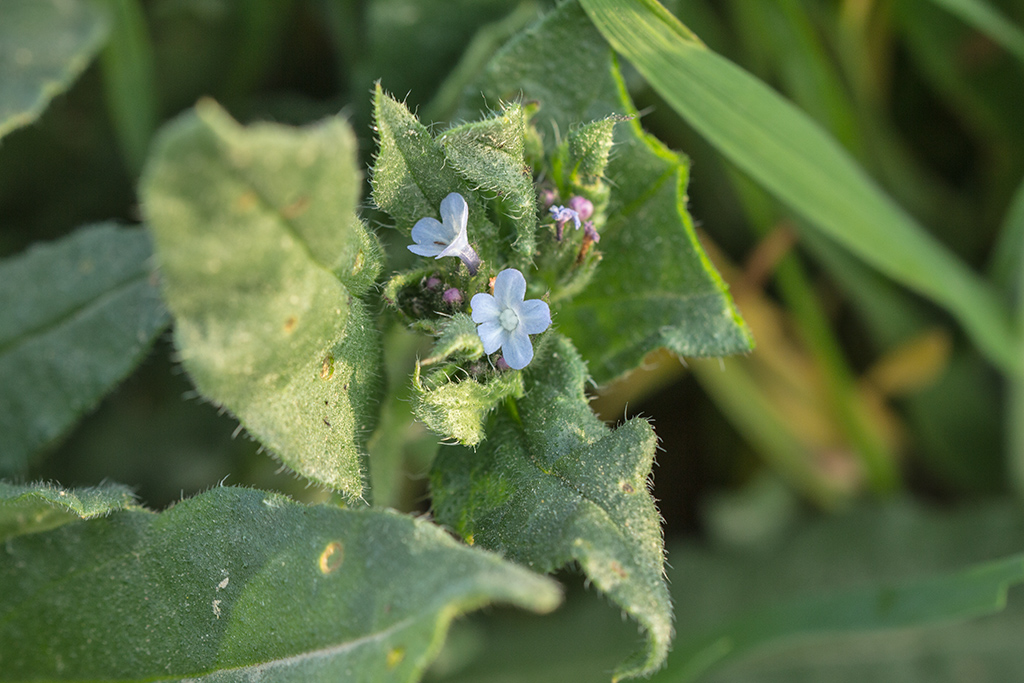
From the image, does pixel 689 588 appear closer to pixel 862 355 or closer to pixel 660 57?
pixel 862 355

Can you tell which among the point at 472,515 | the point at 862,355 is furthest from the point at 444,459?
the point at 862,355

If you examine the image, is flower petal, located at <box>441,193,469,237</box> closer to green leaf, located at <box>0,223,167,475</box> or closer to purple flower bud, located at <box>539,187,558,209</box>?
purple flower bud, located at <box>539,187,558,209</box>

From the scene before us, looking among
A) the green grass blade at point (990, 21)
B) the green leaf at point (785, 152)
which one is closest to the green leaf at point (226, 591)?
the green leaf at point (785, 152)

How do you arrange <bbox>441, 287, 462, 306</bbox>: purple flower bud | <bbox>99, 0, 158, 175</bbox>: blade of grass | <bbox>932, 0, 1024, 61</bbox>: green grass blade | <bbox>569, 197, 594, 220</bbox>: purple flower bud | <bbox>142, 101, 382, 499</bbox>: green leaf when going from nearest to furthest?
<bbox>142, 101, 382, 499</bbox>: green leaf
<bbox>441, 287, 462, 306</bbox>: purple flower bud
<bbox>569, 197, 594, 220</bbox>: purple flower bud
<bbox>932, 0, 1024, 61</bbox>: green grass blade
<bbox>99, 0, 158, 175</bbox>: blade of grass

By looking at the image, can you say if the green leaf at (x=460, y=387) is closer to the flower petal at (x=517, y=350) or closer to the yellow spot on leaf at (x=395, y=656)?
the flower petal at (x=517, y=350)

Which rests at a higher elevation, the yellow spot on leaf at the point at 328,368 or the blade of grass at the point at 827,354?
the yellow spot on leaf at the point at 328,368

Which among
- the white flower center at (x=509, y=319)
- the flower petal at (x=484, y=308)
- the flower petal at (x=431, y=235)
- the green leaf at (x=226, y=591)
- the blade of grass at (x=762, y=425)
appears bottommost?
the blade of grass at (x=762, y=425)

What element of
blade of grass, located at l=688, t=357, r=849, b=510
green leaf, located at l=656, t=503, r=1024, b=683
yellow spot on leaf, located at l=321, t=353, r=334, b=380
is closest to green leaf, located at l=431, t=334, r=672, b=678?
yellow spot on leaf, located at l=321, t=353, r=334, b=380
